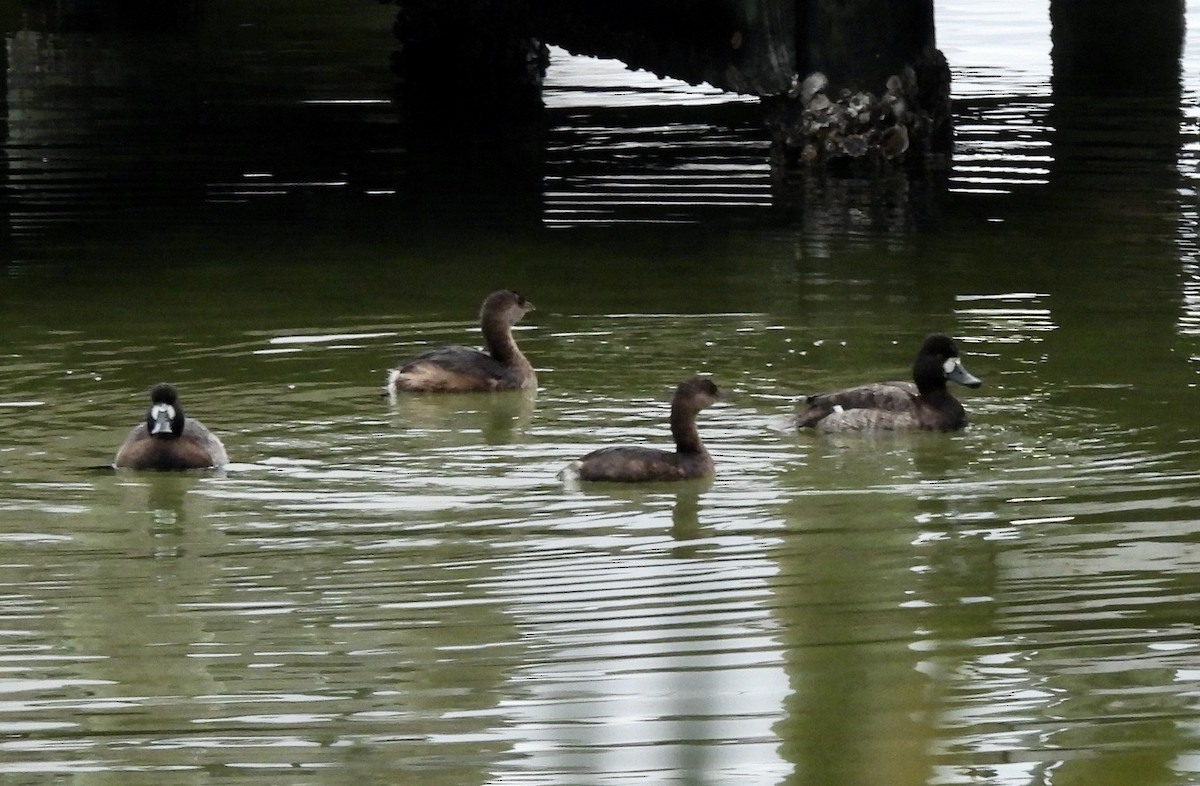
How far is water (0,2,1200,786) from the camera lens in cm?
645

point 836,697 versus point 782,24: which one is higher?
point 782,24

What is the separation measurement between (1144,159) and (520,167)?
507cm

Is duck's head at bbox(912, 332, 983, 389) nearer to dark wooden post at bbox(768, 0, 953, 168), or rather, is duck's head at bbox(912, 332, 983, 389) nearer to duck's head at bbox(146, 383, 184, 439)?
duck's head at bbox(146, 383, 184, 439)

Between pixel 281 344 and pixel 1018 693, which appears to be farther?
pixel 281 344

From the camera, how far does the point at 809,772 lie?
5477 millimetres

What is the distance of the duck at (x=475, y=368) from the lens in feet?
39.0

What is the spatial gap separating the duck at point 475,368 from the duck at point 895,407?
5.12 feet

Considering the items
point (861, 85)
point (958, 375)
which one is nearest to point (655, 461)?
point (958, 375)

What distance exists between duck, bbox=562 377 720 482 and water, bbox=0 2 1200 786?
3.8 inches

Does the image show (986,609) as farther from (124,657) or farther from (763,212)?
(763,212)

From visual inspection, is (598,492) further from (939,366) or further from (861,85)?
(861,85)

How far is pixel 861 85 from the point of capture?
19.4 m

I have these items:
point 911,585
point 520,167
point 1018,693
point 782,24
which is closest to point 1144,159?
point 782,24

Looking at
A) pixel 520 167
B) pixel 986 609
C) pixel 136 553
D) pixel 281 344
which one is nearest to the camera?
pixel 986 609
